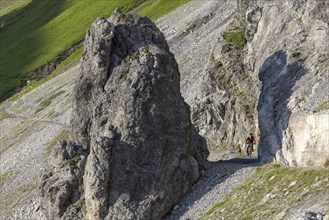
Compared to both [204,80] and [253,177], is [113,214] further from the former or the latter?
[204,80]

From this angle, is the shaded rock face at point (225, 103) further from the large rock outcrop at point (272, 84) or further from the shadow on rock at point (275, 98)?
the shadow on rock at point (275, 98)

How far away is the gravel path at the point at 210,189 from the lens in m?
45.9

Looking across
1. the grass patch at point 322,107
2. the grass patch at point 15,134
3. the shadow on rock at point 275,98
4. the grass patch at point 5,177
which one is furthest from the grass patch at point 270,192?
the grass patch at point 15,134

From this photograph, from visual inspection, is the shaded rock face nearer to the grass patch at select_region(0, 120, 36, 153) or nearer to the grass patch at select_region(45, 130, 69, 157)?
the grass patch at select_region(45, 130, 69, 157)

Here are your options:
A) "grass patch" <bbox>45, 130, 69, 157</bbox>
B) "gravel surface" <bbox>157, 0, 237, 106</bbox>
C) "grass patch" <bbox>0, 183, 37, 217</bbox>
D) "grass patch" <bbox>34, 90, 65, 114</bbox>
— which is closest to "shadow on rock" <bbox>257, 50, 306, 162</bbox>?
"gravel surface" <bbox>157, 0, 237, 106</bbox>

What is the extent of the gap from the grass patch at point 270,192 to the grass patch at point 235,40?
29940 mm

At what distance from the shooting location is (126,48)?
2127 inches

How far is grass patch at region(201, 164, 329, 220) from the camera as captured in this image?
36.9 m

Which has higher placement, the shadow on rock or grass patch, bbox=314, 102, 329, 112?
grass patch, bbox=314, 102, 329, 112

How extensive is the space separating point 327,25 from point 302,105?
12482mm

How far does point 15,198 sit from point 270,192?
141ft

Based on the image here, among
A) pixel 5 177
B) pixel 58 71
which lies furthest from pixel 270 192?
pixel 58 71

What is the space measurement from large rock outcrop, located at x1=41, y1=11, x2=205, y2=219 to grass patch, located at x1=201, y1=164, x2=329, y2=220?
6.89 m

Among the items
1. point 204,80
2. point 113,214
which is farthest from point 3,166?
point 113,214
